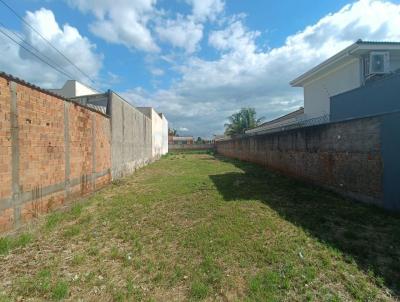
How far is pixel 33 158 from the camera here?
4.75 m

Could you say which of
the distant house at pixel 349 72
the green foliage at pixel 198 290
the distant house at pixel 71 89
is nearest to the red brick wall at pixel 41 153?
the green foliage at pixel 198 290

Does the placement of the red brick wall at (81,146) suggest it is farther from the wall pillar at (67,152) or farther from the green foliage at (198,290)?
the green foliage at (198,290)

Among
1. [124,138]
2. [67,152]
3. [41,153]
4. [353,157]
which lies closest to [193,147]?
[124,138]

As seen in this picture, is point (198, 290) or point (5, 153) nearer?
point (198, 290)

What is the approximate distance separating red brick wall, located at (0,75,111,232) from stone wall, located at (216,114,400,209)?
6.88 metres

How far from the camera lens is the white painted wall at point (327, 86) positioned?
35.4 ft

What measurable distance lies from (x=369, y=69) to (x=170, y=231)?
32.4 ft

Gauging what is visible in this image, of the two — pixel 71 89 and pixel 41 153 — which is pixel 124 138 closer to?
pixel 41 153

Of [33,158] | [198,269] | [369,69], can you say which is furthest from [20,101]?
[369,69]

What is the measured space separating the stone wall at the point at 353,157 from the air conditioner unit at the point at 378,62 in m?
3.68

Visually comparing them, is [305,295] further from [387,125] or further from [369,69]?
[369,69]

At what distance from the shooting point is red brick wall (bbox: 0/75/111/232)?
4023 millimetres

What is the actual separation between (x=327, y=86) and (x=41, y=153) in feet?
42.4

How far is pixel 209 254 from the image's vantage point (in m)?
3.34
